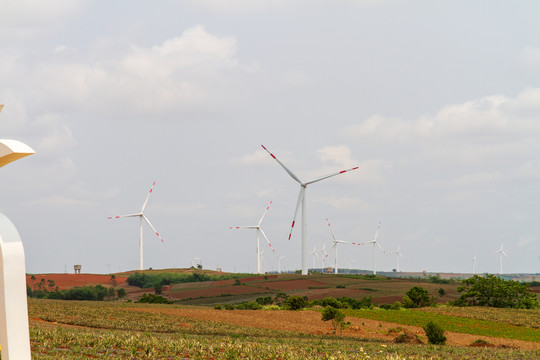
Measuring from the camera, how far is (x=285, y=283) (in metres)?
132

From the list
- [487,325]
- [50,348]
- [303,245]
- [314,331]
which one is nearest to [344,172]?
[303,245]

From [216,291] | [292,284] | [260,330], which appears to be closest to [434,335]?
[260,330]

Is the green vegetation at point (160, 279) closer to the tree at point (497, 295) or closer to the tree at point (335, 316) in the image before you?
the tree at point (497, 295)

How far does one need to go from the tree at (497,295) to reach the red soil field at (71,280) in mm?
86502

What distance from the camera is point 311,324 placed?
6556 centimetres

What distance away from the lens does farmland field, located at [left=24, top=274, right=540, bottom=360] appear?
27.3m

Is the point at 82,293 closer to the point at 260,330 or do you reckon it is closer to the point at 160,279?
the point at 160,279

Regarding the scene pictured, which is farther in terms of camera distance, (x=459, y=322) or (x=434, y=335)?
(x=459, y=322)

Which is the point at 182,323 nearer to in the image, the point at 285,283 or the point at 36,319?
the point at 36,319

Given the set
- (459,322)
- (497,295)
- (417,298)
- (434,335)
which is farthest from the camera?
(497,295)

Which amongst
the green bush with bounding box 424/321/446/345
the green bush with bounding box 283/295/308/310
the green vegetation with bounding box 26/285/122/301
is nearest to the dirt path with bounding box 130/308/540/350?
the green bush with bounding box 424/321/446/345

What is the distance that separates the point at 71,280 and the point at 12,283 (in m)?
141

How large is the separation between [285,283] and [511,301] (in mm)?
49456

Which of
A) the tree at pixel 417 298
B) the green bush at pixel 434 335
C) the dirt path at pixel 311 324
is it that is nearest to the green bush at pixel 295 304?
the dirt path at pixel 311 324
